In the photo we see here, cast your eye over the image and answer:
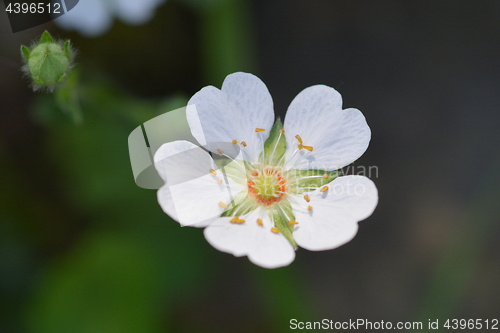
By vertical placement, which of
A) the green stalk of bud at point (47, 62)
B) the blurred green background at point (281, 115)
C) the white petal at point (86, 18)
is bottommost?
the blurred green background at point (281, 115)

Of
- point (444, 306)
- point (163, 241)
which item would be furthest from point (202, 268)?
point (444, 306)

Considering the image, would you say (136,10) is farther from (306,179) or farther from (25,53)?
(306,179)

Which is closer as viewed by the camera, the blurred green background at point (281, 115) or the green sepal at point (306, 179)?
the green sepal at point (306, 179)

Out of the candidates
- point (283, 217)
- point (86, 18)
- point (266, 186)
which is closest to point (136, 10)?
point (86, 18)

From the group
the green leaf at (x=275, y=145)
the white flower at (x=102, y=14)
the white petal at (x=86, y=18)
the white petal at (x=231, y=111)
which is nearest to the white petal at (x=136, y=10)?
the white flower at (x=102, y=14)

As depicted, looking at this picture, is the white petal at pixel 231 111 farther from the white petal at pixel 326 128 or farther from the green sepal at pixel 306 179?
the green sepal at pixel 306 179
